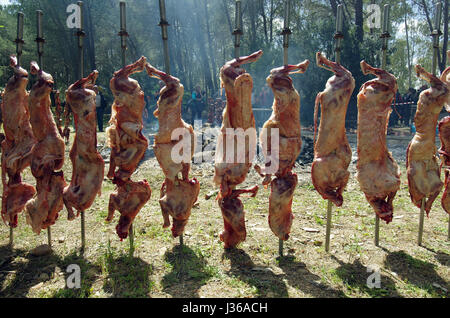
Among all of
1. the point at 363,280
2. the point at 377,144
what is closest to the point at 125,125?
the point at 377,144

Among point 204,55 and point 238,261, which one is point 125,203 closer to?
point 238,261

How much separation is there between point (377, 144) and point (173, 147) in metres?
2.45

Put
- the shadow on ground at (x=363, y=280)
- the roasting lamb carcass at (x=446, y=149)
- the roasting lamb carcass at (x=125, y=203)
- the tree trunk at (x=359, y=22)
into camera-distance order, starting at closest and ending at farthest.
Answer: the shadow on ground at (x=363, y=280), the roasting lamb carcass at (x=125, y=203), the roasting lamb carcass at (x=446, y=149), the tree trunk at (x=359, y=22)

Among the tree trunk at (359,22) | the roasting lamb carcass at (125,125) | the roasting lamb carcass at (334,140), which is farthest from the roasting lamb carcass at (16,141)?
the tree trunk at (359,22)

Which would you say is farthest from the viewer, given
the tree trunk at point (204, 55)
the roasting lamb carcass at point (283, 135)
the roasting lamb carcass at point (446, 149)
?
the tree trunk at point (204, 55)

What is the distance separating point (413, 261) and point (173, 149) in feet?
10.7

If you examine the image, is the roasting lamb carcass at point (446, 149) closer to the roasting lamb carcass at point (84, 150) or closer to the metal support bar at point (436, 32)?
the metal support bar at point (436, 32)

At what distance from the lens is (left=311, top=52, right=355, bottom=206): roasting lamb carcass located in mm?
3838

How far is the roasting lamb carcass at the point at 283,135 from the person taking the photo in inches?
149

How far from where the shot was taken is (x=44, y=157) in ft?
13.3

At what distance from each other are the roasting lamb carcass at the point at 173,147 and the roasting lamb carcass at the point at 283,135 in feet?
2.98

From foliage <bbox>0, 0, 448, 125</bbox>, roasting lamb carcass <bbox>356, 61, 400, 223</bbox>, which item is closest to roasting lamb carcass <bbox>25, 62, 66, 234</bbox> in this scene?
roasting lamb carcass <bbox>356, 61, 400, 223</bbox>

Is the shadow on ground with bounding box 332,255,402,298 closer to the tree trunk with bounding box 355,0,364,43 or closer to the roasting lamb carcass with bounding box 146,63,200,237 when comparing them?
the roasting lamb carcass with bounding box 146,63,200,237

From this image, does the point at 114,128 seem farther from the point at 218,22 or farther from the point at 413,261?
the point at 218,22
